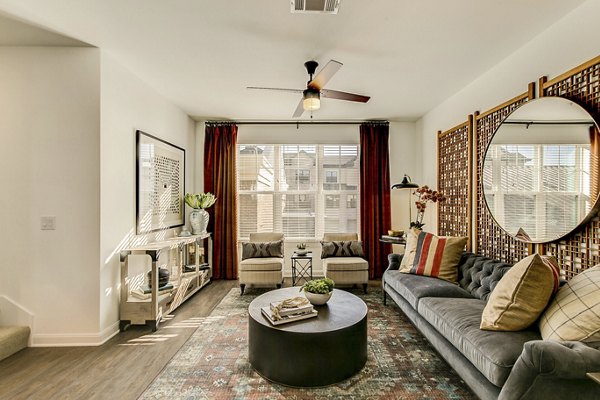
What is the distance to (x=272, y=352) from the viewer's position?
208 centimetres

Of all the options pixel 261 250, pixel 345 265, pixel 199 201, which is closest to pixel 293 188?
pixel 261 250

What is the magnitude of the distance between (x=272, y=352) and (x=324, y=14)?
2476 mm

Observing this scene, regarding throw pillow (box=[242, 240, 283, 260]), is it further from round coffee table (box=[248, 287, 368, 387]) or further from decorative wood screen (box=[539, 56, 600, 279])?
decorative wood screen (box=[539, 56, 600, 279])

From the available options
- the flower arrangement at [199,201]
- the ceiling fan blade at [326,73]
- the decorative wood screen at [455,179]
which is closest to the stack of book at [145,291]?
the flower arrangement at [199,201]

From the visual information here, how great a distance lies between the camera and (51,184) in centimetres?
271

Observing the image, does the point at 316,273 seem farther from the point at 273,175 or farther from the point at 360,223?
the point at 273,175

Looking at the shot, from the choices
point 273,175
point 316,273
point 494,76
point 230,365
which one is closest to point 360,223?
point 316,273

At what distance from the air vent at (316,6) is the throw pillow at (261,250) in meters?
3.18

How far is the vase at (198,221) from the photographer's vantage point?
14.7 ft

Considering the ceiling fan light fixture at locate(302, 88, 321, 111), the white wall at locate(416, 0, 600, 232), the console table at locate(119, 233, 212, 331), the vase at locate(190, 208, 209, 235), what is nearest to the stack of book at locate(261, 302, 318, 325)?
the console table at locate(119, 233, 212, 331)

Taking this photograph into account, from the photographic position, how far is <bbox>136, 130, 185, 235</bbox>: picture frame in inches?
134

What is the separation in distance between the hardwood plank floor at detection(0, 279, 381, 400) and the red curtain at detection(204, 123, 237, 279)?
6.21ft

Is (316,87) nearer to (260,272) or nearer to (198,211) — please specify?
(260,272)

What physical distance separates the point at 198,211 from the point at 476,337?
151 inches
